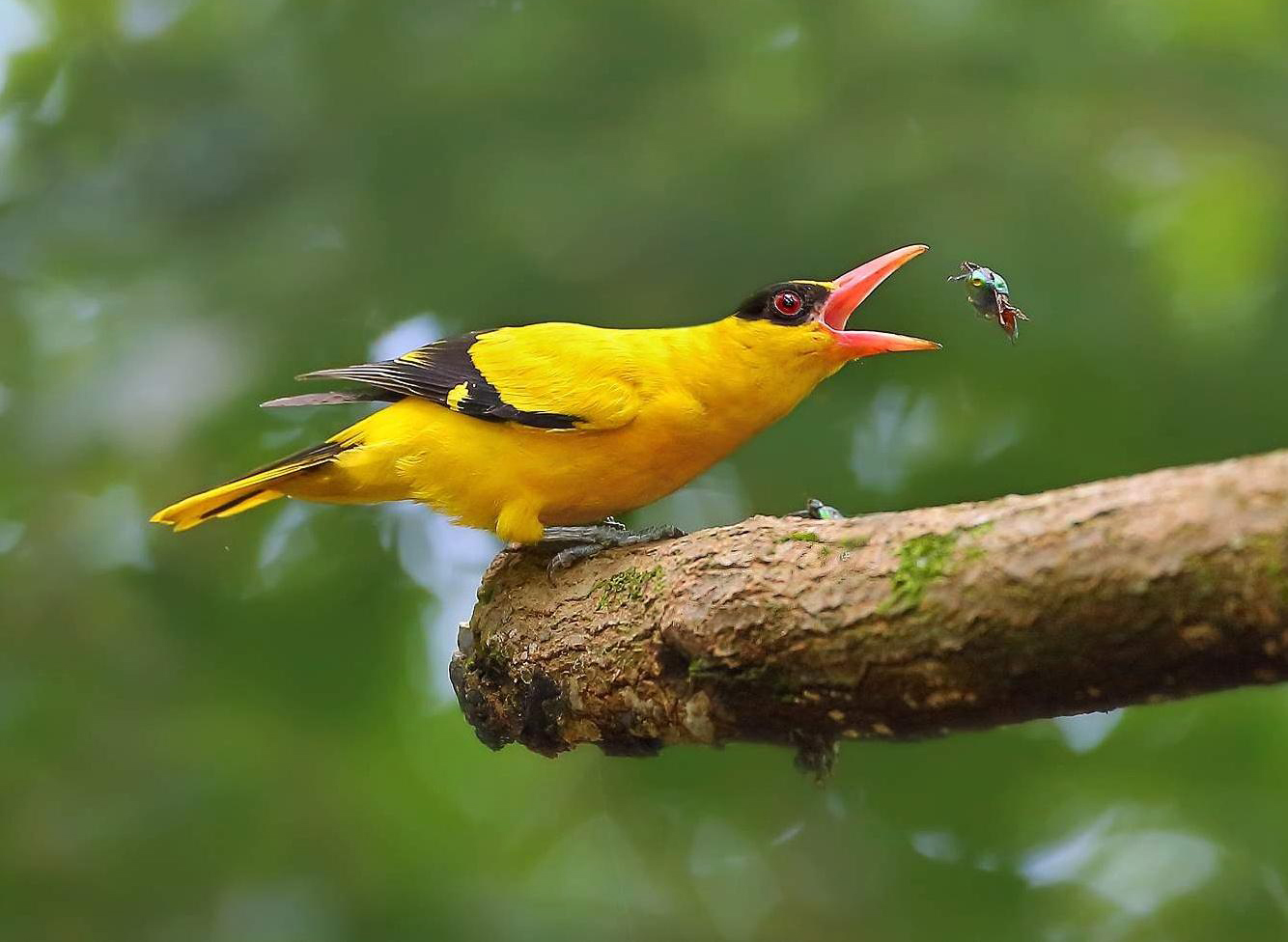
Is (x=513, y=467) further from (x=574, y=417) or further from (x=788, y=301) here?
(x=788, y=301)

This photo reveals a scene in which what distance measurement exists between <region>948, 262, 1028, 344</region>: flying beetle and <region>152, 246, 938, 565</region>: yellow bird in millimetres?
339

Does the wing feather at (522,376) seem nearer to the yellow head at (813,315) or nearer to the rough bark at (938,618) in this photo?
the yellow head at (813,315)

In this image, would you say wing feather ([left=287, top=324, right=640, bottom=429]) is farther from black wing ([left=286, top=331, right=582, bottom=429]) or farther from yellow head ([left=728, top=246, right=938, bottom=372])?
yellow head ([left=728, top=246, right=938, bottom=372])

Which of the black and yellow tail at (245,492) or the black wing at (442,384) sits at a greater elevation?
the black wing at (442,384)

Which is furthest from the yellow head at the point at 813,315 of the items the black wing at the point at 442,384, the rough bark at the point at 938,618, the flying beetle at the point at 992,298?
the rough bark at the point at 938,618

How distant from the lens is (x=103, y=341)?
531 cm

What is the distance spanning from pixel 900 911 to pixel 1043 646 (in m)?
2.81

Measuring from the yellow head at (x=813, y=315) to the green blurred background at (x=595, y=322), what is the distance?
72 centimetres

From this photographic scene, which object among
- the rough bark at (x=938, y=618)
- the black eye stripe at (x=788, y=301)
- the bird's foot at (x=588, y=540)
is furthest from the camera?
the black eye stripe at (x=788, y=301)

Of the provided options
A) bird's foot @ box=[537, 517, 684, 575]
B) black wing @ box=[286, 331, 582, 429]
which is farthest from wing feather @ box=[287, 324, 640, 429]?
bird's foot @ box=[537, 517, 684, 575]

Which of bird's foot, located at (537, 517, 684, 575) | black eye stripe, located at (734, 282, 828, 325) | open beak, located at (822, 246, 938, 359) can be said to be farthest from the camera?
black eye stripe, located at (734, 282, 828, 325)

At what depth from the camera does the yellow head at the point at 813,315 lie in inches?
159

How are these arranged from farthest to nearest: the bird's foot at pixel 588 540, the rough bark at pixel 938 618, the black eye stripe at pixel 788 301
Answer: the black eye stripe at pixel 788 301, the bird's foot at pixel 588 540, the rough bark at pixel 938 618

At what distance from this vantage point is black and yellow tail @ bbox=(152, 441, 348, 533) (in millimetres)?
4090
